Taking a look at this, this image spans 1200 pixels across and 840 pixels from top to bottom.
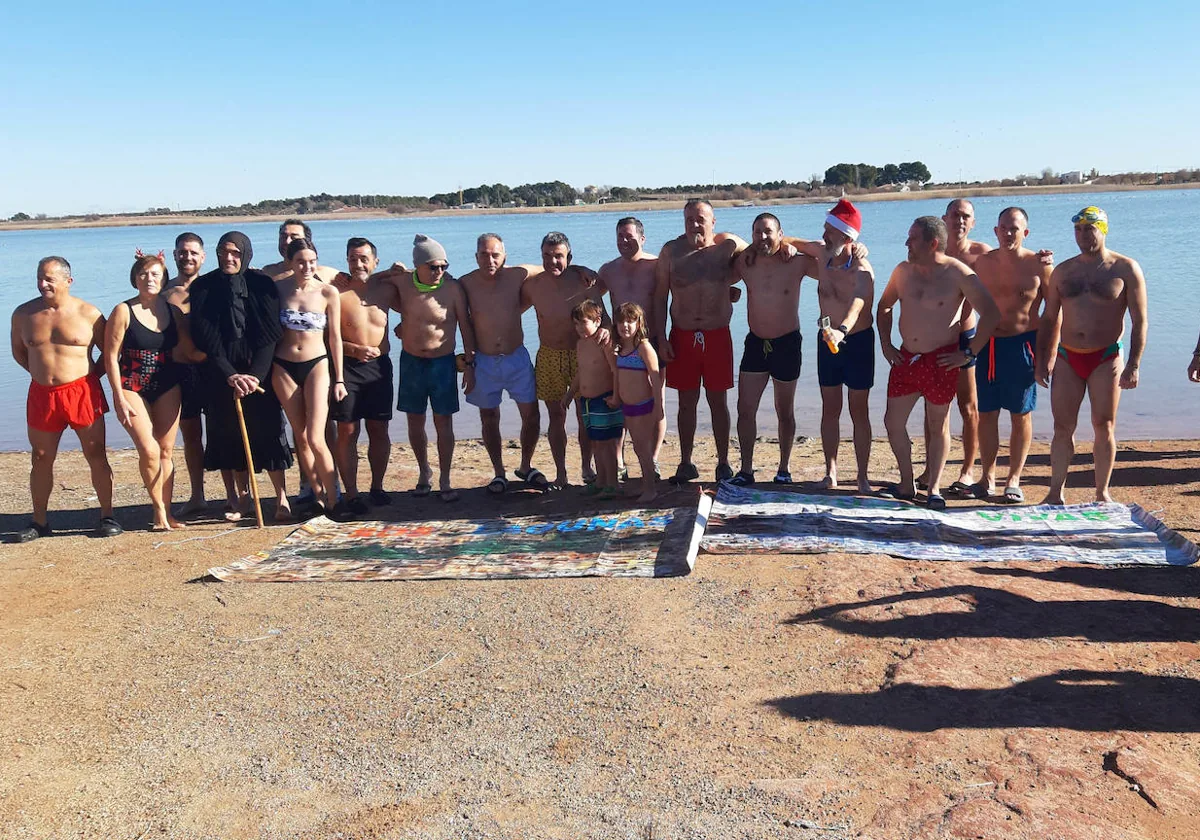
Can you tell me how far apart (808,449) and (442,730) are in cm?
642

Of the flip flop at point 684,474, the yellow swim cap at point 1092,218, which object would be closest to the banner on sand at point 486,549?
the flip flop at point 684,474

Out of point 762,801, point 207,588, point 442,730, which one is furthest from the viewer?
point 207,588

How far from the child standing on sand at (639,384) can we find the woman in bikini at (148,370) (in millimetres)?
3018

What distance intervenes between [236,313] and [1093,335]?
222 inches

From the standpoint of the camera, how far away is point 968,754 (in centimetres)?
371

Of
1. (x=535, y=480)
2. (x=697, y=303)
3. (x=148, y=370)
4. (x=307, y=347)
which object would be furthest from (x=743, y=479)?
(x=148, y=370)

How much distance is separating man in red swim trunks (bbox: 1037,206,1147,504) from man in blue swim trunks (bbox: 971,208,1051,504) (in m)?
0.26

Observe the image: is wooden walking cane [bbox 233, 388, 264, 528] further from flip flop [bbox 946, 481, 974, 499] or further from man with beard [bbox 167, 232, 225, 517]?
flip flop [bbox 946, 481, 974, 499]

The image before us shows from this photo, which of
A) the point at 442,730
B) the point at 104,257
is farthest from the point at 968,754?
the point at 104,257

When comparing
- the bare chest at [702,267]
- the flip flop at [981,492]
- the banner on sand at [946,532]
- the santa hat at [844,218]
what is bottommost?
the flip flop at [981,492]

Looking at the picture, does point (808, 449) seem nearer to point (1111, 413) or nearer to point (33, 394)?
point (1111, 413)

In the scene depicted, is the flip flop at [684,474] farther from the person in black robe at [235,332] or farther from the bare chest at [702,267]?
the person in black robe at [235,332]

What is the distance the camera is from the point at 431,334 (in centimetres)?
738

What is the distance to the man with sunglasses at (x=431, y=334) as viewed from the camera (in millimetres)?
7348
